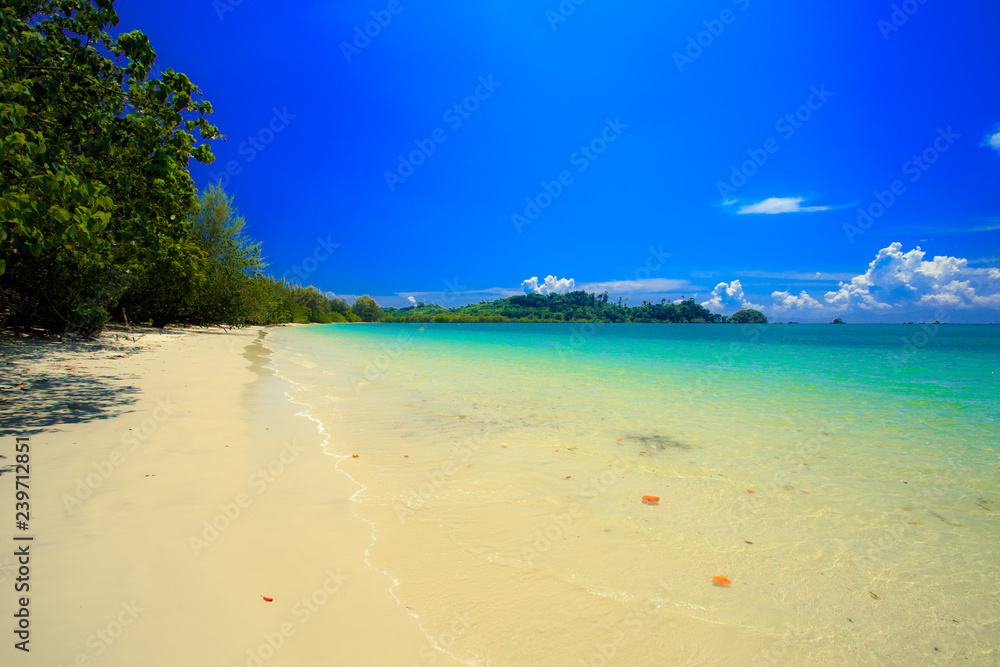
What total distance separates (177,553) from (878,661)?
4.53m

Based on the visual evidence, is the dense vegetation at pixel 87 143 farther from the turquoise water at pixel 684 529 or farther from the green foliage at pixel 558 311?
the green foliage at pixel 558 311

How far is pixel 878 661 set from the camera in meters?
2.39

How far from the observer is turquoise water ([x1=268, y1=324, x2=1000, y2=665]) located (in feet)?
8.38

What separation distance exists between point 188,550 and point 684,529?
4.09 metres

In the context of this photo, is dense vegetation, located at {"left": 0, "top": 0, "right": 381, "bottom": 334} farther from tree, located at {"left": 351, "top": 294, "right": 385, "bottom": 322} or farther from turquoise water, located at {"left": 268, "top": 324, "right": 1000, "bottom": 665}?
tree, located at {"left": 351, "top": 294, "right": 385, "bottom": 322}

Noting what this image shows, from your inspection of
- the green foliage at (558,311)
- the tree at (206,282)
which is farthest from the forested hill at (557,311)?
the tree at (206,282)

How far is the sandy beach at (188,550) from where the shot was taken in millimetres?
2207

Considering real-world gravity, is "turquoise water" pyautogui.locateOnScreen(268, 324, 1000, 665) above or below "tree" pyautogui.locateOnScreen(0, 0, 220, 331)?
below

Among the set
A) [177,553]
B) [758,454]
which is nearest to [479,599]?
[177,553]

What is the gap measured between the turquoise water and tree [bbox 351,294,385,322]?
567 ft

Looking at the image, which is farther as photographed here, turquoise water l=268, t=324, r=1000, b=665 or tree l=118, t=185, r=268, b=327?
tree l=118, t=185, r=268, b=327

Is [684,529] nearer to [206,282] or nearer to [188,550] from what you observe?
[188,550]

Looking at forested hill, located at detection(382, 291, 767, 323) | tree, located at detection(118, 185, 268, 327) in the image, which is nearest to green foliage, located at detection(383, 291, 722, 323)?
forested hill, located at detection(382, 291, 767, 323)

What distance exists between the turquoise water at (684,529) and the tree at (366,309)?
17295cm
